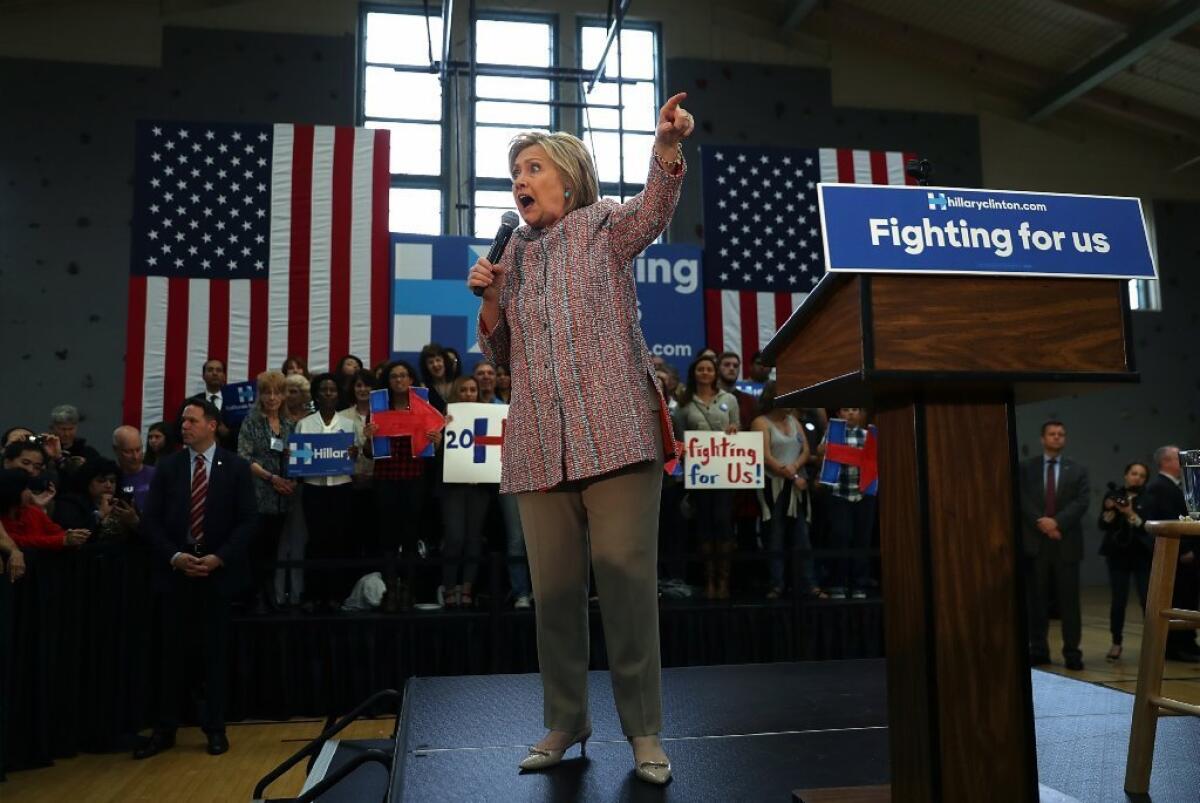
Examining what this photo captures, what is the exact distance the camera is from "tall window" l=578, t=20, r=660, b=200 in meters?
8.58

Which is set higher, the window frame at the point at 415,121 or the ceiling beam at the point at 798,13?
the ceiling beam at the point at 798,13

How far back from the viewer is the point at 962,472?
4.03 ft

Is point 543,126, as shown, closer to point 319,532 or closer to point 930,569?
point 319,532

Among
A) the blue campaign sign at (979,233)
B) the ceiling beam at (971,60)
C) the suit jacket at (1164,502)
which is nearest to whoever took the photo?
the blue campaign sign at (979,233)

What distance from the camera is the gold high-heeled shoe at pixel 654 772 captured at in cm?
164

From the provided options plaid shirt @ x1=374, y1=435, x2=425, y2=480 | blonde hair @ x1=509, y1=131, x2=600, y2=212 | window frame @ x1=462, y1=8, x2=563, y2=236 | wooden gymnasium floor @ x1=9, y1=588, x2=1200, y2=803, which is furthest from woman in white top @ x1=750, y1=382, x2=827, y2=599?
window frame @ x1=462, y1=8, x2=563, y2=236

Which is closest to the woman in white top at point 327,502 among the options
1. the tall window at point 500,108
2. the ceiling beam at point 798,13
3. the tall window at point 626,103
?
the tall window at point 500,108

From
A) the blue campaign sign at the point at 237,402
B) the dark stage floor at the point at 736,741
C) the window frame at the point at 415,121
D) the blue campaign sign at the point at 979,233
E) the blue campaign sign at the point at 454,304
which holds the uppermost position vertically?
the window frame at the point at 415,121

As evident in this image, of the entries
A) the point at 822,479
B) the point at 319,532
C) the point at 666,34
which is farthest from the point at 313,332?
the point at 666,34

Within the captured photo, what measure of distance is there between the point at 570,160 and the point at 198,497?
2.69m

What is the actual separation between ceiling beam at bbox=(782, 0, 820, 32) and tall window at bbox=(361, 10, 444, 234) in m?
3.37

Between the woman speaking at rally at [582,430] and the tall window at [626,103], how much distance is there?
6.79m

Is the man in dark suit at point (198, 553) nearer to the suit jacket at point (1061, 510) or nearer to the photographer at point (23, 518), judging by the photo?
the photographer at point (23, 518)

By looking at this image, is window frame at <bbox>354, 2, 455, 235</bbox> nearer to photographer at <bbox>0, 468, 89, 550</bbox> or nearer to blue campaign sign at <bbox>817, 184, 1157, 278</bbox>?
photographer at <bbox>0, 468, 89, 550</bbox>
